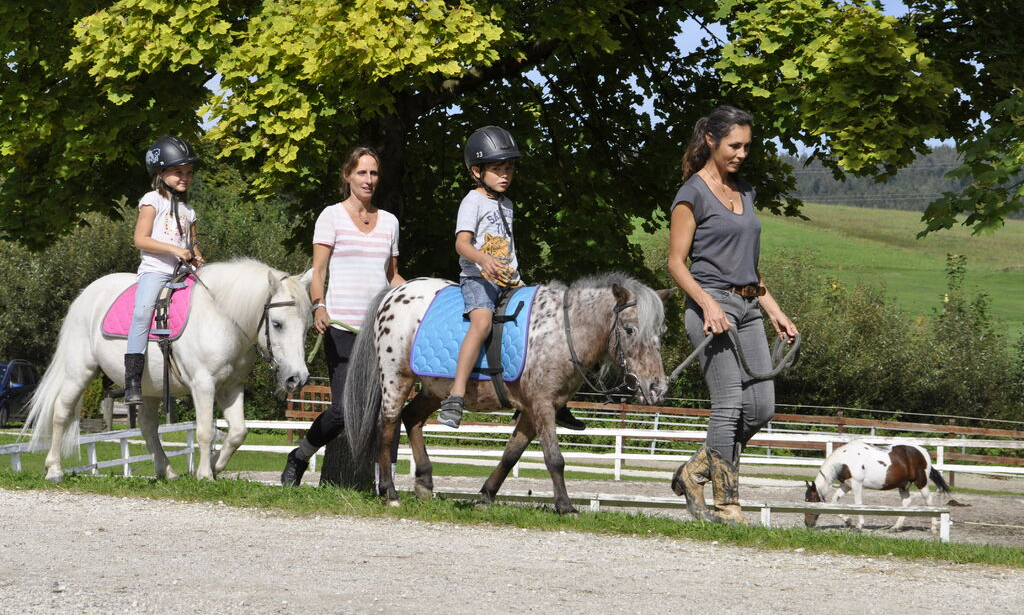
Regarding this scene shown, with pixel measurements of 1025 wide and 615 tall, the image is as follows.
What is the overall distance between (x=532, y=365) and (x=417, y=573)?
6.86 ft

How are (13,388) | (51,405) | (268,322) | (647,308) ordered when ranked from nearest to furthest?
(647,308) < (268,322) < (51,405) < (13,388)

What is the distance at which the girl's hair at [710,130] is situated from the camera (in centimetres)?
687

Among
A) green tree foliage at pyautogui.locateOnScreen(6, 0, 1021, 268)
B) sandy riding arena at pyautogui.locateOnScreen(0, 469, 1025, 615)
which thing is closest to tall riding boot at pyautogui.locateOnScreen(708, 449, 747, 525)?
sandy riding arena at pyautogui.locateOnScreen(0, 469, 1025, 615)

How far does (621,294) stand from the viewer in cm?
736

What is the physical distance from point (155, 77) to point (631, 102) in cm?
573

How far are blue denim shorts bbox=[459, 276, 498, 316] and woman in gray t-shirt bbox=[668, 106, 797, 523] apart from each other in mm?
1372

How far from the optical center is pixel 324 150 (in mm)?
11117

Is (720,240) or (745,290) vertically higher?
(720,240)

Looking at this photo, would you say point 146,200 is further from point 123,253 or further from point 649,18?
point 123,253

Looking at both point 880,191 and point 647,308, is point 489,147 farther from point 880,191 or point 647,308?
point 880,191

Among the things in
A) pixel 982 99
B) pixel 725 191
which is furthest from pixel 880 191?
pixel 725 191

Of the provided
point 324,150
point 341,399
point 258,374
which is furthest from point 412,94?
point 258,374

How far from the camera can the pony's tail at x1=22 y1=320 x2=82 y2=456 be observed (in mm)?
9945

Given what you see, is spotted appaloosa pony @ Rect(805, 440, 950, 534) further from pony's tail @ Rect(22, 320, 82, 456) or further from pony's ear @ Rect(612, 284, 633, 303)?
pony's tail @ Rect(22, 320, 82, 456)
